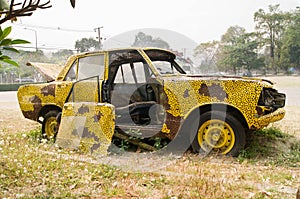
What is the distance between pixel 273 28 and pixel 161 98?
107ft

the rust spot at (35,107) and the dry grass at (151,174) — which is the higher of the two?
the rust spot at (35,107)

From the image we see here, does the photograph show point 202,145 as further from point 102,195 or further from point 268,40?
point 268,40

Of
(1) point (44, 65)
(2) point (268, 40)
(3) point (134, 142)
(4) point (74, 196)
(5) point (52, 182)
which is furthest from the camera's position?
(2) point (268, 40)

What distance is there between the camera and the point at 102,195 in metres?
3.10

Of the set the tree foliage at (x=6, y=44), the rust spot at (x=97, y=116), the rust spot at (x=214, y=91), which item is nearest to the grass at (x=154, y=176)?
the rust spot at (x=97, y=116)

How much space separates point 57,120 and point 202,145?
8.31 feet

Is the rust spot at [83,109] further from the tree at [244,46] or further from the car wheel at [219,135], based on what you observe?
the tree at [244,46]

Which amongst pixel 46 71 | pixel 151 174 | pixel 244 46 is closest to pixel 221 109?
pixel 151 174

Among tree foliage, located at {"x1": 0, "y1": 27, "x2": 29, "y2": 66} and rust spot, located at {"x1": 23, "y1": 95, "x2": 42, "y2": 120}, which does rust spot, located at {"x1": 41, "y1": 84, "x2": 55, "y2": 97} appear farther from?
tree foliage, located at {"x1": 0, "y1": 27, "x2": 29, "y2": 66}

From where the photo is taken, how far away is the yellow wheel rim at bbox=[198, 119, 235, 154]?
180 inches

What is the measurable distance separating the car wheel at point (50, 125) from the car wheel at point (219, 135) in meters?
2.62

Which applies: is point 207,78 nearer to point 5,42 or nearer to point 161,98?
point 161,98

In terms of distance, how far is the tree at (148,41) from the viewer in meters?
5.56

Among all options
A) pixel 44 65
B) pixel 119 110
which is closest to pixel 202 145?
pixel 119 110
